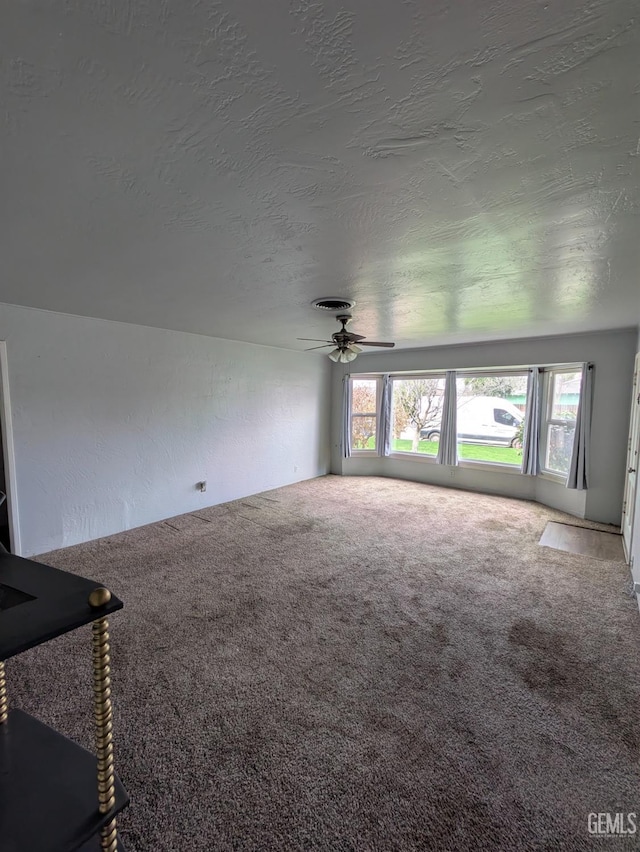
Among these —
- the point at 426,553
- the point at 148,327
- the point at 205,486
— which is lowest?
the point at 426,553

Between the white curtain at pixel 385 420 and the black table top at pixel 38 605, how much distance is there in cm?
616

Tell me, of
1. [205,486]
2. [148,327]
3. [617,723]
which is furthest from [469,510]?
[148,327]

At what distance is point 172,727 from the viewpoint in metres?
1.70

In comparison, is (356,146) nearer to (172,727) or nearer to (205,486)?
(172,727)

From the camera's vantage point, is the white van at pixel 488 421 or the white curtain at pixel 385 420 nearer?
the white van at pixel 488 421

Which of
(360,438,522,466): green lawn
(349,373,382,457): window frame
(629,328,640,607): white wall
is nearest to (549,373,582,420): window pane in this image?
(360,438,522,466): green lawn

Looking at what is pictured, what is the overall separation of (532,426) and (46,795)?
5824 millimetres

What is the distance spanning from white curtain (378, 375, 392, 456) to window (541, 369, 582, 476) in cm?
248

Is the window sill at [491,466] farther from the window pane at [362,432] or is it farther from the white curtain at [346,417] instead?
the white curtain at [346,417]

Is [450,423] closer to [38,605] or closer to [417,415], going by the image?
[417,415]

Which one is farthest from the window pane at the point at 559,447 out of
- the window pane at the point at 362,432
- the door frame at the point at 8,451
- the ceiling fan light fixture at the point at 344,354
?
the door frame at the point at 8,451

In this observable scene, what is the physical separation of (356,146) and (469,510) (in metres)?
4.77

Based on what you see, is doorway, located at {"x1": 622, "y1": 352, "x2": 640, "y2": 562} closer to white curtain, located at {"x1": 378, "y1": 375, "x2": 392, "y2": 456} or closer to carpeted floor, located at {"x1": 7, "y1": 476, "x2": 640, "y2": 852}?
carpeted floor, located at {"x1": 7, "y1": 476, "x2": 640, "y2": 852}

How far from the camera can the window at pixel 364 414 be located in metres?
6.93
